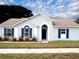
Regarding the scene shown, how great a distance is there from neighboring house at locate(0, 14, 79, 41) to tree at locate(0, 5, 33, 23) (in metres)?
25.8

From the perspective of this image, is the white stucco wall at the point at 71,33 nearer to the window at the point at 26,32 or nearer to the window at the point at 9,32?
the window at the point at 26,32

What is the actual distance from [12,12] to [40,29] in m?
29.6

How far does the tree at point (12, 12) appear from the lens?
210ft

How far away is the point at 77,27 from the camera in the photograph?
126 ft

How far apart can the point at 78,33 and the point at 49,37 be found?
208 inches

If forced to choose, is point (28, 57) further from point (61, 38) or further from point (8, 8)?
point (8, 8)

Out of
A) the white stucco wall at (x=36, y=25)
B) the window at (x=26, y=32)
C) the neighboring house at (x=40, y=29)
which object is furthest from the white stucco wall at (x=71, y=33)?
the window at (x=26, y=32)

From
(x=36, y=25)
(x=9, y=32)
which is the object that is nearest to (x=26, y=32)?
(x=36, y=25)

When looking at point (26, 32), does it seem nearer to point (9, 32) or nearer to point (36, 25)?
point (36, 25)

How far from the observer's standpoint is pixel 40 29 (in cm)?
3788

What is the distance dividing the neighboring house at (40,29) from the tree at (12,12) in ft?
84.8

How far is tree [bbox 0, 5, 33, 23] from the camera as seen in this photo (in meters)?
64.1

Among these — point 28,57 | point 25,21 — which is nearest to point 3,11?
point 25,21

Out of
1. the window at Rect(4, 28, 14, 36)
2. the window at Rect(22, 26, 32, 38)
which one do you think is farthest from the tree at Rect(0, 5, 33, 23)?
the window at Rect(22, 26, 32, 38)
